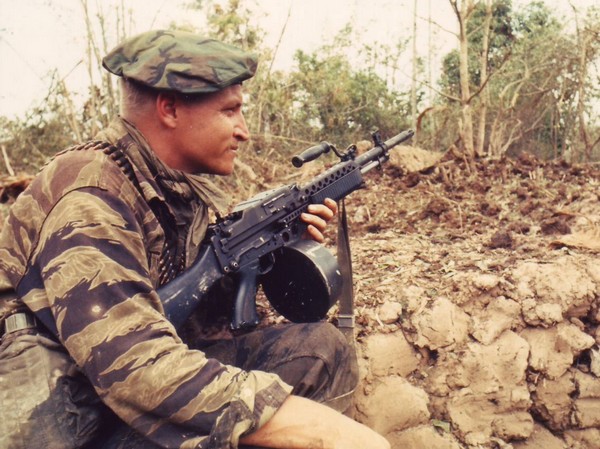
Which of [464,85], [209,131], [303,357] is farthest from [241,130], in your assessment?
[464,85]

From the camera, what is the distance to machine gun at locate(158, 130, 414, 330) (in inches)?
80.9

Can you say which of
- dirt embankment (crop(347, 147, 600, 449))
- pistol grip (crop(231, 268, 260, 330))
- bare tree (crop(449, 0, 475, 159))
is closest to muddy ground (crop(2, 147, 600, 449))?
dirt embankment (crop(347, 147, 600, 449))

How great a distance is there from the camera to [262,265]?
2.43m

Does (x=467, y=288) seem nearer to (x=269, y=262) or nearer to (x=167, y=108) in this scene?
(x=269, y=262)

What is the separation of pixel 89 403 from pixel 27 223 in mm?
531

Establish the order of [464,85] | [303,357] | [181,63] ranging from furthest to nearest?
[464,85] < [303,357] < [181,63]

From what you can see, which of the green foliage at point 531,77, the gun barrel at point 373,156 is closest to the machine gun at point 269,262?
the gun barrel at point 373,156

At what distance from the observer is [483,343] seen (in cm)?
318

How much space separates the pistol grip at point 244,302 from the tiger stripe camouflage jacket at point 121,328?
0.72 m

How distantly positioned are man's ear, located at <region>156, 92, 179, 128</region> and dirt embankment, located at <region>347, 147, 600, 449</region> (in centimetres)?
161

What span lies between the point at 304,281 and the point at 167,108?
0.92 meters

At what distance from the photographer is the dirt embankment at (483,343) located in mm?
3018

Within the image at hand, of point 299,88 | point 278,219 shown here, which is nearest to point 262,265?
point 278,219

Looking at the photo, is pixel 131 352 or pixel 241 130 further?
pixel 241 130
